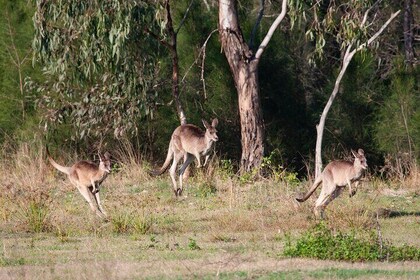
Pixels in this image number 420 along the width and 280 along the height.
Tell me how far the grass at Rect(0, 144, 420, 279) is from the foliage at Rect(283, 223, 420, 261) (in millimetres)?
174

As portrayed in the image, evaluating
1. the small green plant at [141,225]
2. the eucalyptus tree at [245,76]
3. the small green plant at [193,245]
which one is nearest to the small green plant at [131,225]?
the small green plant at [141,225]

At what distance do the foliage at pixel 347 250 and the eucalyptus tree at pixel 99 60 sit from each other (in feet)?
29.7

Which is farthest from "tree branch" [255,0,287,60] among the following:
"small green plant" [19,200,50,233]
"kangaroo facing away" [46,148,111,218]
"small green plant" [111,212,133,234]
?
"small green plant" [19,200,50,233]

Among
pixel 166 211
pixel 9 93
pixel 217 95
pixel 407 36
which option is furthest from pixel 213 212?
pixel 407 36

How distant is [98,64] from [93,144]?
314cm

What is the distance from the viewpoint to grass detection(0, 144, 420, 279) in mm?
11461

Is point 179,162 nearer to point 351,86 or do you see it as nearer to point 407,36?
point 351,86

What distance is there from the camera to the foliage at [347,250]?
12156mm

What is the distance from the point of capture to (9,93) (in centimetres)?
2455

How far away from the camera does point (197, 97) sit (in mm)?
24219

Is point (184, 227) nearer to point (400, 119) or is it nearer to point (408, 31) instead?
point (400, 119)

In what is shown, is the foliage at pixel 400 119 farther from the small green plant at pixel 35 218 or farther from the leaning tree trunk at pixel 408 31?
the small green plant at pixel 35 218

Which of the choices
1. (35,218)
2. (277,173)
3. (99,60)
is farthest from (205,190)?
(35,218)

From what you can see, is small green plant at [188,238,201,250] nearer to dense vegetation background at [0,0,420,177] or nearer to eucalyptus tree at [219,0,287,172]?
eucalyptus tree at [219,0,287,172]
